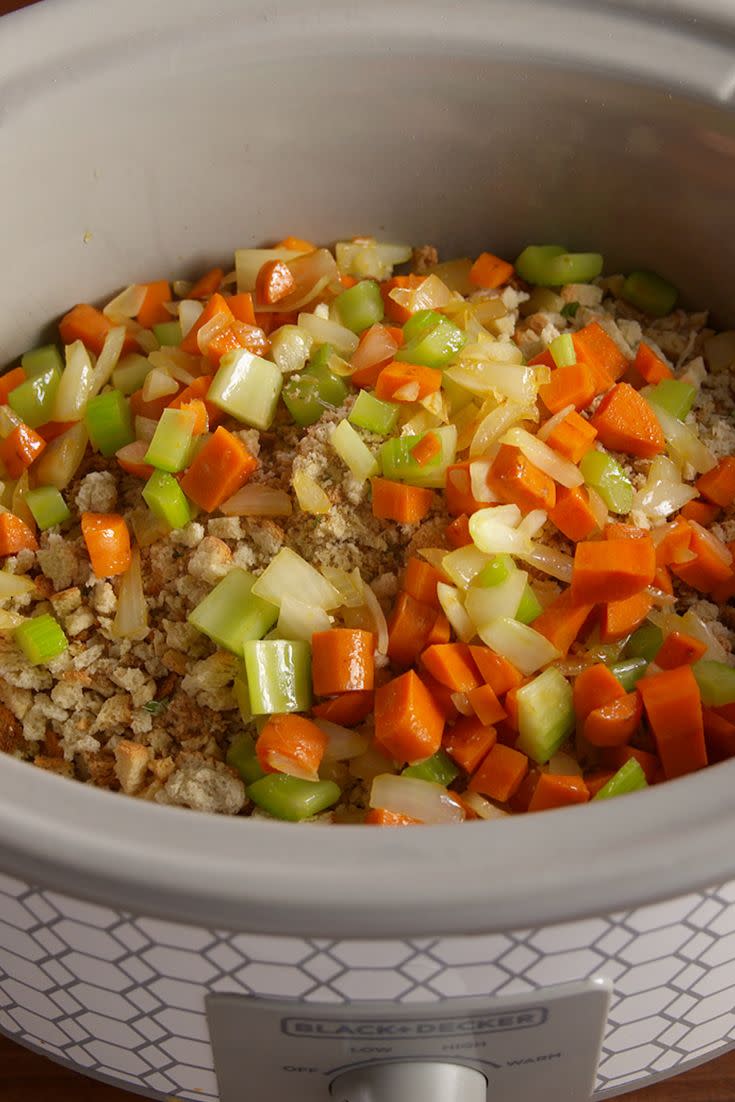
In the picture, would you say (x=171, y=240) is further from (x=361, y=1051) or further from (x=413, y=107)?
(x=361, y=1051)

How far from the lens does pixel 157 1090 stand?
0.86 m

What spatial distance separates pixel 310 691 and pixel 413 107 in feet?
1.75

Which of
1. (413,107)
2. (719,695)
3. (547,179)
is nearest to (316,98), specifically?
(413,107)

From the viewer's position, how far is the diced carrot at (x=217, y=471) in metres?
0.94

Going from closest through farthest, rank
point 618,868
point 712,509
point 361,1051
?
point 618,868 → point 361,1051 → point 712,509

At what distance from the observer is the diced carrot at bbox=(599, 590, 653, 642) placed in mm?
880

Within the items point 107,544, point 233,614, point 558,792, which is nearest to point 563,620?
point 558,792

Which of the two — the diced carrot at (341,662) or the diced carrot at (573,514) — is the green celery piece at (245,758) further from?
the diced carrot at (573,514)

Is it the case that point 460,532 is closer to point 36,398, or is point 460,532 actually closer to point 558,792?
point 558,792

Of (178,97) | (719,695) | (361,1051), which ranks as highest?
(178,97)

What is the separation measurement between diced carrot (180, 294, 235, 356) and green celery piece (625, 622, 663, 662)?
→ 0.43 m

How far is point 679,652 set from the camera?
88 centimetres

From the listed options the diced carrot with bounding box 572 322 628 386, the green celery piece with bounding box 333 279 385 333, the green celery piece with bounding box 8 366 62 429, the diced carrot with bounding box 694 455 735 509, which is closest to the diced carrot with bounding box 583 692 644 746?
the diced carrot with bounding box 694 455 735 509

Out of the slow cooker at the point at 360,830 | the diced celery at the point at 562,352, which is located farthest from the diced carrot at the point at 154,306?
the diced celery at the point at 562,352
